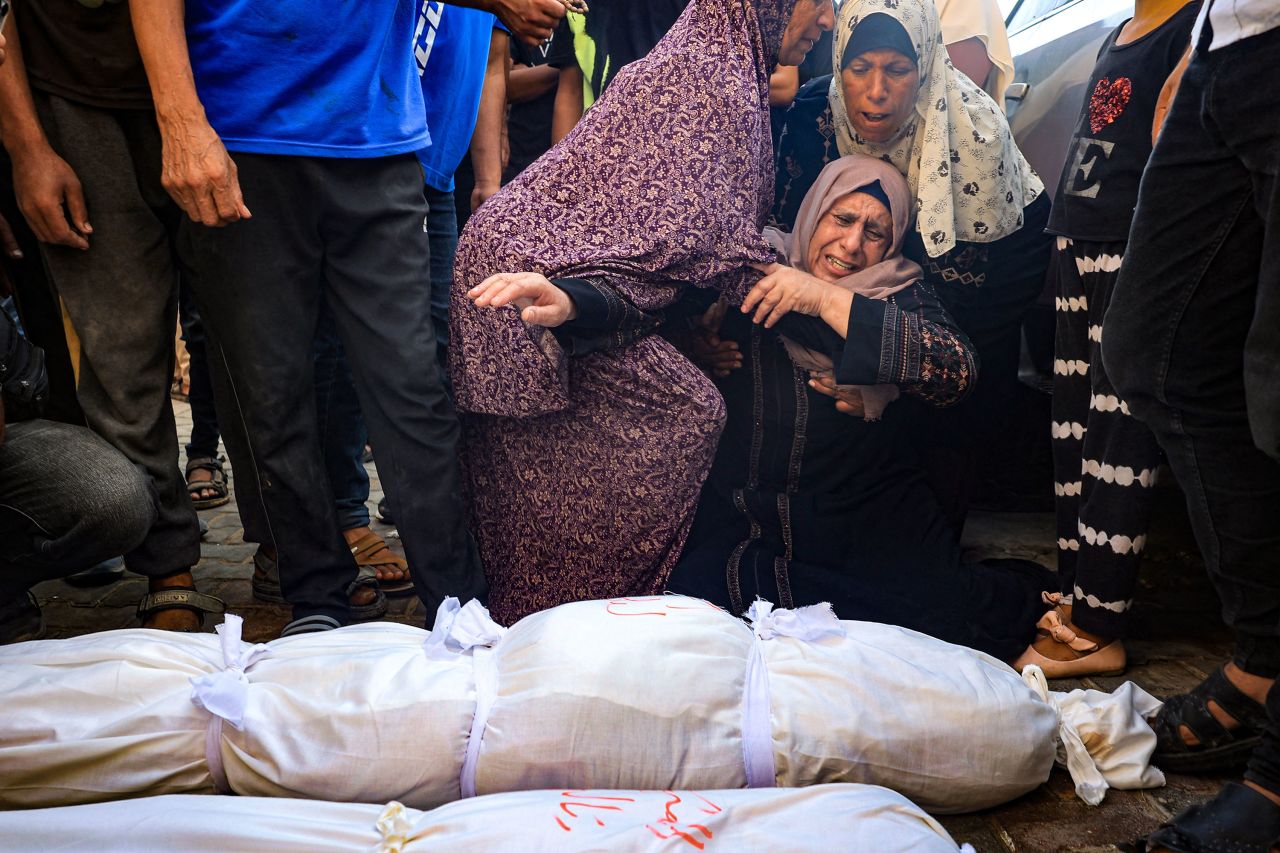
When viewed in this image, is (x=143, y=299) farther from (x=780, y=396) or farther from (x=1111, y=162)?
(x=1111, y=162)

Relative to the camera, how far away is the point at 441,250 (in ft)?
7.88

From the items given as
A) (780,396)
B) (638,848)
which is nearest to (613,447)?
(780,396)

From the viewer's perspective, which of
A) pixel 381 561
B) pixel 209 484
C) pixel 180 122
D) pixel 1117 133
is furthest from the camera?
pixel 209 484

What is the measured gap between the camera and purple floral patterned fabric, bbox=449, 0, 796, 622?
209 cm

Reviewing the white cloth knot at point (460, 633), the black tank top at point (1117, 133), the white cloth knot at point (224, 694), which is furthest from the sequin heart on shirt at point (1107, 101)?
the white cloth knot at point (224, 694)

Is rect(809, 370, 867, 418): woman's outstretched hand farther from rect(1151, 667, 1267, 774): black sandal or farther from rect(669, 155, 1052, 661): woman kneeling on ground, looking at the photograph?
rect(1151, 667, 1267, 774): black sandal

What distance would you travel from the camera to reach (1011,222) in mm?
2346

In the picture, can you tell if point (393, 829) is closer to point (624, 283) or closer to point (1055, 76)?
point (624, 283)

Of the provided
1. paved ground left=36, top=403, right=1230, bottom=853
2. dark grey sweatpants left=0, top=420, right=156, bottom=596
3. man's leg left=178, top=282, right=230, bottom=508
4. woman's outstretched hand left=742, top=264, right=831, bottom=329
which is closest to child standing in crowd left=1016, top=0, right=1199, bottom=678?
paved ground left=36, top=403, right=1230, bottom=853

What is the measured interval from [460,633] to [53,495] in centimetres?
94

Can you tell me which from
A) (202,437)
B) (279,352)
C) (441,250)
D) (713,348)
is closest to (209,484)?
(202,437)

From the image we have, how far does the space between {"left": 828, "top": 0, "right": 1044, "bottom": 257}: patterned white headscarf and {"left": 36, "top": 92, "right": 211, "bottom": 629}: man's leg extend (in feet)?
5.38

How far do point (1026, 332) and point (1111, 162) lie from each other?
857 millimetres

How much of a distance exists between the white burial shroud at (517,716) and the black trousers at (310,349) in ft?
1.77
